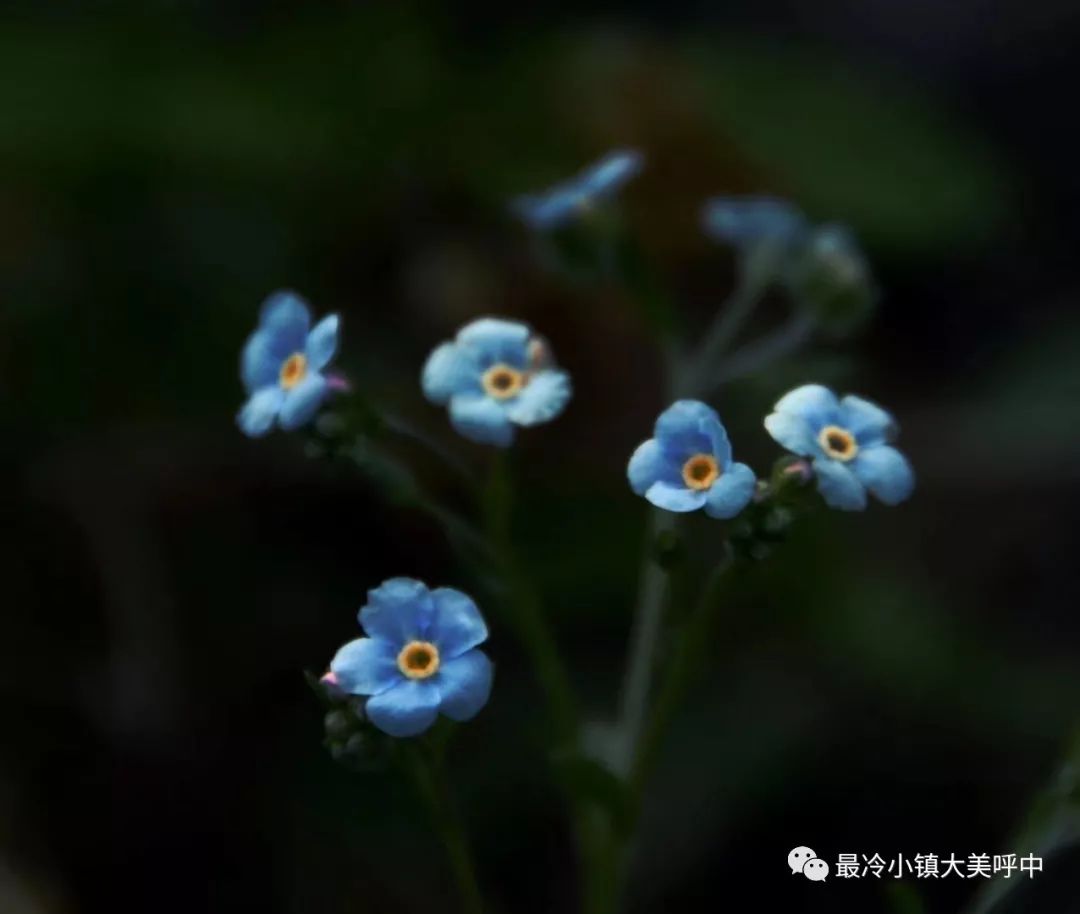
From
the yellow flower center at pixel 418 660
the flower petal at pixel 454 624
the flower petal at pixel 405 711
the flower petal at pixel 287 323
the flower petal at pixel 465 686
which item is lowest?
the flower petal at pixel 405 711

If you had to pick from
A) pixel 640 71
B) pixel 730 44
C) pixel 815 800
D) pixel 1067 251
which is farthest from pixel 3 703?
pixel 1067 251

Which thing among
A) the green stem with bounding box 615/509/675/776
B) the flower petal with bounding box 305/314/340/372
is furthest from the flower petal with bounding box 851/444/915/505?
the flower petal with bounding box 305/314/340/372

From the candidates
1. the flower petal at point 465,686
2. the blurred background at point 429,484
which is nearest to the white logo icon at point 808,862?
the blurred background at point 429,484

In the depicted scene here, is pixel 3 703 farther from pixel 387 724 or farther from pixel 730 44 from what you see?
pixel 730 44

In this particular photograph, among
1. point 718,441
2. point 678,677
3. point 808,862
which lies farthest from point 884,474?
point 808,862

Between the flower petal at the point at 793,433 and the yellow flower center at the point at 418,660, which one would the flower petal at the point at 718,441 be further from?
the yellow flower center at the point at 418,660

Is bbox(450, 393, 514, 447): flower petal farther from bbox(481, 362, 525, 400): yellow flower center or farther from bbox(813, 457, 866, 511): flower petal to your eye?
bbox(813, 457, 866, 511): flower petal

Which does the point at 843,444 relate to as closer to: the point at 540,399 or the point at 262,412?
the point at 540,399
